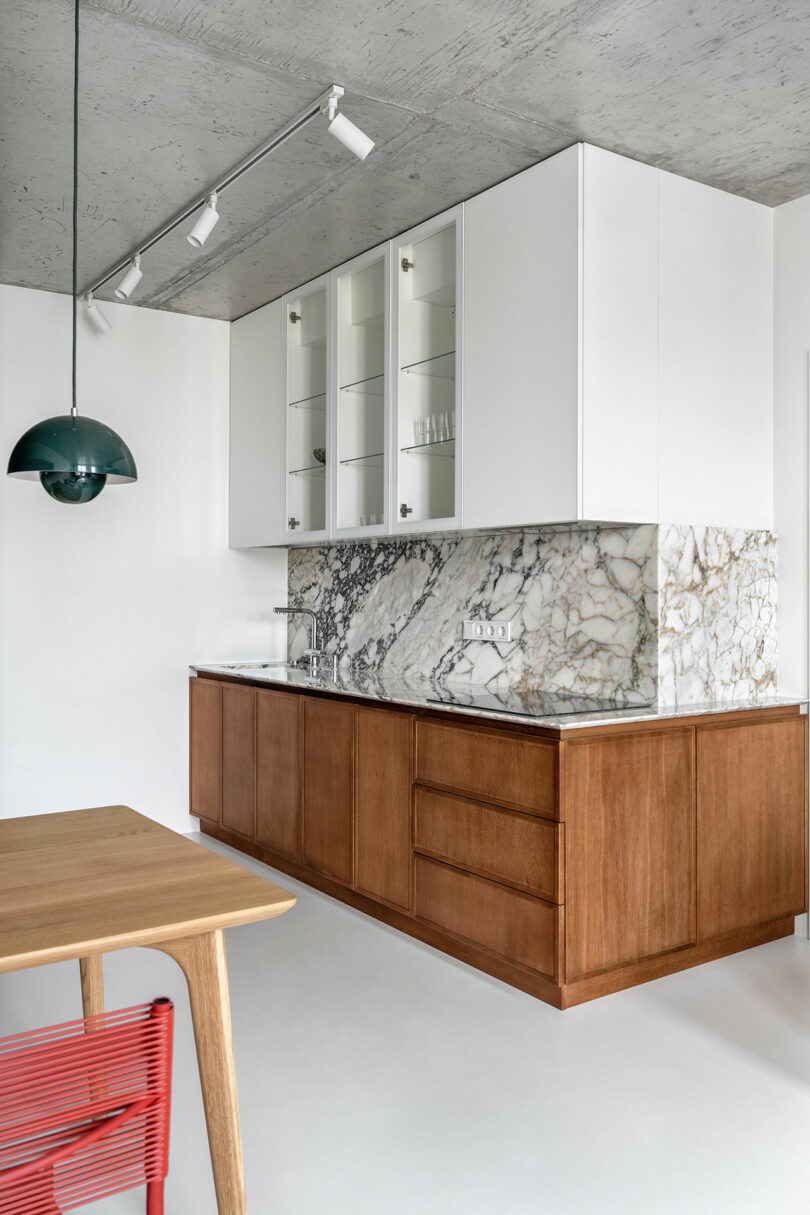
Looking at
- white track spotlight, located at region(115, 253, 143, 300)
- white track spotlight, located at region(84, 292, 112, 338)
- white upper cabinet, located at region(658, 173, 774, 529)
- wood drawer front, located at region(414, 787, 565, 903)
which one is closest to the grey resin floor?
wood drawer front, located at region(414, 787, 565, 903)

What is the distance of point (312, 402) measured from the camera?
470 centimetres

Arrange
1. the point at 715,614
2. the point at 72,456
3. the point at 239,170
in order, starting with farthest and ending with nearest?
the point at 715,614 → the point at 239,170 → the point at 72,456

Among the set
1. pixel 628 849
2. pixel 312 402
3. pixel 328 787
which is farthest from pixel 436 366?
pixel 628 849

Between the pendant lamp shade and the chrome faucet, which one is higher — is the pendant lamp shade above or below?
above

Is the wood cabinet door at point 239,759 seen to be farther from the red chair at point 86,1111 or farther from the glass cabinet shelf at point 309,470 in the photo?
the red chair at point 86,1111

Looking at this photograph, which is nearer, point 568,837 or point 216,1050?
point 216,1050

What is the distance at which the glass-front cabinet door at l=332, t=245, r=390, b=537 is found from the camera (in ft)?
13.9

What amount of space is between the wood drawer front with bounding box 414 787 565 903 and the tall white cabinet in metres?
1.00

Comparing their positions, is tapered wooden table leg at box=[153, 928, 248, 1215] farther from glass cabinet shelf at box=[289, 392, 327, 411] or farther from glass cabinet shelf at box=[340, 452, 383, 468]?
glass cabinet shelf at box=[289, 392, 327, 411]

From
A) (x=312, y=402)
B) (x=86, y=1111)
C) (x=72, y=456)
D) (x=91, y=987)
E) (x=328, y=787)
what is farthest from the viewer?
(x=312, y=402)

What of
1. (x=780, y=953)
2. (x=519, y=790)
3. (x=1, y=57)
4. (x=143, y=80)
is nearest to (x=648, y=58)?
(x=143, y=80)

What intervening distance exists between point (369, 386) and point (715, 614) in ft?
5.94

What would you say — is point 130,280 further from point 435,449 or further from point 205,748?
point 205,748

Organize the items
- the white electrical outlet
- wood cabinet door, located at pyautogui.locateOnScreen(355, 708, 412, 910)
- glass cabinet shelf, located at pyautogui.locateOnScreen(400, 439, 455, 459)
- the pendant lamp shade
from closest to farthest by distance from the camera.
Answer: the pendant lamp shade, wood cabinet door, located at pyautogui.locateOnScreen(355, 708, 412, 910), glass cabinet shelf, located at pyautogui.locateOnScreen(400, 439, 455, 459), the white electrical outlet
